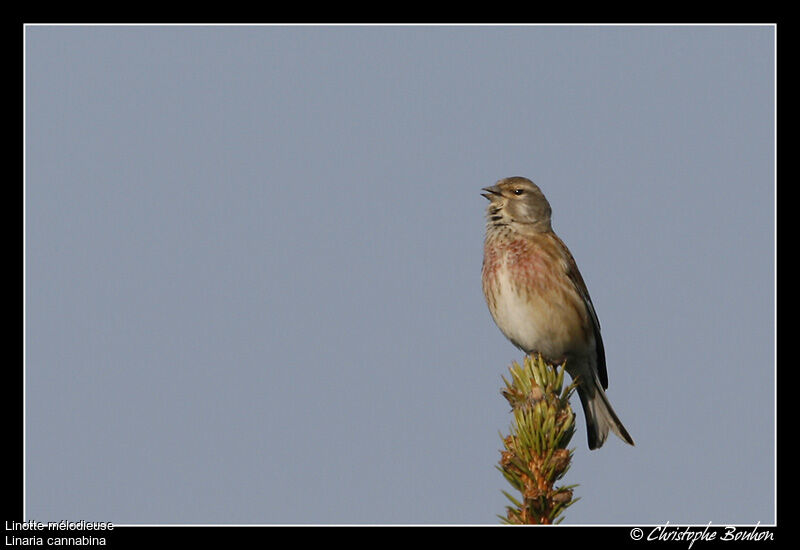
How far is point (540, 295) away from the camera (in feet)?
30.8

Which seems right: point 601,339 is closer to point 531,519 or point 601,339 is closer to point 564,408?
point 564,408

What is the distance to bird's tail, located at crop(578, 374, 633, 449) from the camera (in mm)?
9000

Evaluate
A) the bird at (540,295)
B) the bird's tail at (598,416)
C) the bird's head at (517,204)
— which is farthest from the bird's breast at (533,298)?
the bird's tail at (598,416)

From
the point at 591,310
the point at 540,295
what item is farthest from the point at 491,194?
the point at 591,310

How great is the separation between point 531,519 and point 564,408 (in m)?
0.96

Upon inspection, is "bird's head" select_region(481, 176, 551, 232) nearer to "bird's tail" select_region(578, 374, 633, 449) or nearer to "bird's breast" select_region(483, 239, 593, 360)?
"bird's breast" select_region(483, 239, 593, 360)

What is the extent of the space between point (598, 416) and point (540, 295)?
3.89ft

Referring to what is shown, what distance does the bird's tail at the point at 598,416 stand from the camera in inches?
354

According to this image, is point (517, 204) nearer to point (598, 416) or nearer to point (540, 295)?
point (540, 295)

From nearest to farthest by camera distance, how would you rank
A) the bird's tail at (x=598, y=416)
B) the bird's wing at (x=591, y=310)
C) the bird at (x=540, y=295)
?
the bird's tail at (x=598, y=416)
the bird at (x=540, y=295)
the bird's wing at (x=591, y=310)

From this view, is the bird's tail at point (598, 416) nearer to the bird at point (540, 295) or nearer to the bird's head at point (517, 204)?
the bird at point (540, 295)

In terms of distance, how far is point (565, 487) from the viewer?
18.6 feet

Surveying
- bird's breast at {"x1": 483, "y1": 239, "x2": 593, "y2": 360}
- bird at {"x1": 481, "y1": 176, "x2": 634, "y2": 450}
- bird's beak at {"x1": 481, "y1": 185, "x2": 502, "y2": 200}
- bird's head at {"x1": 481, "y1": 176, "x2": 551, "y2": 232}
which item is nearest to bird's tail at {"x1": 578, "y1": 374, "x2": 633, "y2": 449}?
bird at {"x1": 481, "y1": 176, "x2": 634, "y2": 450}
